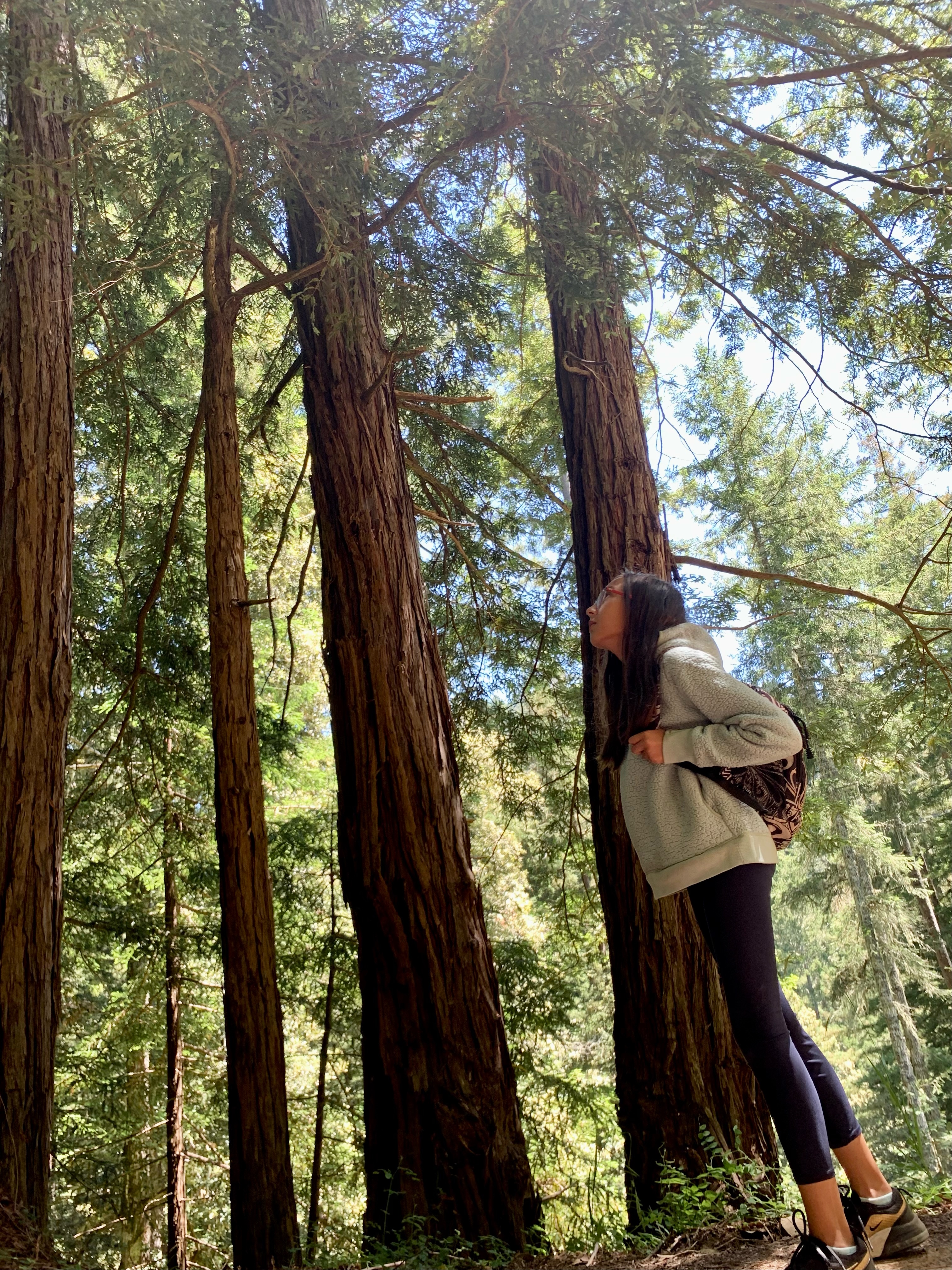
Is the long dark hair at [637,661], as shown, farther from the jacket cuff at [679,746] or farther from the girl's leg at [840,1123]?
the girl's leg at [840,1123]

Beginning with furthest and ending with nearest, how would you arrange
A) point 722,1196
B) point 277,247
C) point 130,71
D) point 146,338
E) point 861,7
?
1. point 146,338
2. point 277,247
3. point 861,7
4. point 130,71
5. point 722,1196

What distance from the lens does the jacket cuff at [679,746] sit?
2.40 metres

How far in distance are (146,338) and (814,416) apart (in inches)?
324

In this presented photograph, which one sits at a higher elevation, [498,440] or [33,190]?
[498,440]

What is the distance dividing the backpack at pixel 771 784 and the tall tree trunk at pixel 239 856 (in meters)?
2.74

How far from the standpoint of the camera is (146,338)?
6.88 meters

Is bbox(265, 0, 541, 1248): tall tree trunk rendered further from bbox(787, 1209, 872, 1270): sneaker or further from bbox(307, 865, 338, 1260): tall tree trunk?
bbox(307, 865, 338, 1260): tall tree trunk

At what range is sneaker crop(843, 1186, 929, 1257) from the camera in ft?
7.85

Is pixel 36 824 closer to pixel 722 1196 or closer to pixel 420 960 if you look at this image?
pixel 420 960

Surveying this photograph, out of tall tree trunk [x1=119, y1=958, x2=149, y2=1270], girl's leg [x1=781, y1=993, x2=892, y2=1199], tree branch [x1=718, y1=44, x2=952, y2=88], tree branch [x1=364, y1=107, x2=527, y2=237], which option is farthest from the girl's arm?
tall tree trunk [x1=119, y1=958, x2=149, y2=1270]

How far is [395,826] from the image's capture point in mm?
3936

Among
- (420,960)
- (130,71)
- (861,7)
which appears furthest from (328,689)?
(861,7)

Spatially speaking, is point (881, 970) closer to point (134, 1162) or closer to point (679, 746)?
point (134, 1162)

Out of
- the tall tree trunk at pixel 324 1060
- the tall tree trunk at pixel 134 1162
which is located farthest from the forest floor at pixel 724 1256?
the tall tree trunk at pixel 134 1162
